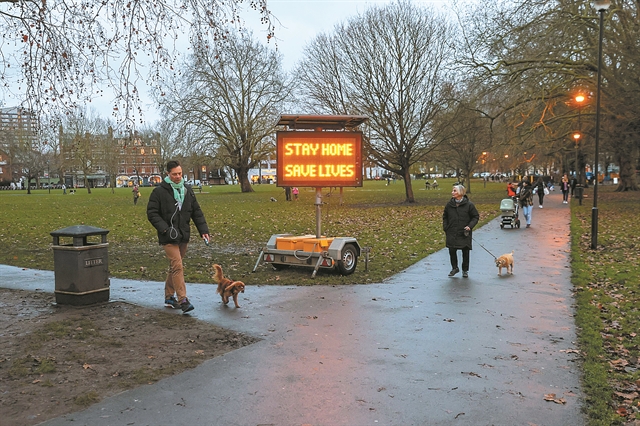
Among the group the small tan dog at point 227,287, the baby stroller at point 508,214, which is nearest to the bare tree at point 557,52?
the baby stroller at point 508,214

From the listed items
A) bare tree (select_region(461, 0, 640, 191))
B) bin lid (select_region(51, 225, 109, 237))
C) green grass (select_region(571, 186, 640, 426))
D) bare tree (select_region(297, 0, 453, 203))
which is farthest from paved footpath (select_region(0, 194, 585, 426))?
bare tree (select_region(297, 0, 453, 203))

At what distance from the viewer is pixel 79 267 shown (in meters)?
7.94

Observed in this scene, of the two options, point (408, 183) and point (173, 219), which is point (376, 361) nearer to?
point (173, 219)

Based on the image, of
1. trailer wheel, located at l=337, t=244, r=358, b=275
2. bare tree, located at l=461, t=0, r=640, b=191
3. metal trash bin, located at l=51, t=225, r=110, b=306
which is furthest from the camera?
bare tree, located at l=461, t=0, r=640, b=191

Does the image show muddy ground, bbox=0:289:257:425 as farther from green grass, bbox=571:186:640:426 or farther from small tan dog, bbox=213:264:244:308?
green grass, bbox=571:186:640:426

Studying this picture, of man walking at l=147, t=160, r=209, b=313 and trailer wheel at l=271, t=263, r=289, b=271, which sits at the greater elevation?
man walking at l=147, t=160, r=209, b=313

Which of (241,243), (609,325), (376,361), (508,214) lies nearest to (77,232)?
(376,361)

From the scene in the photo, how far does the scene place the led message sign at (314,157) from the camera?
10578mm

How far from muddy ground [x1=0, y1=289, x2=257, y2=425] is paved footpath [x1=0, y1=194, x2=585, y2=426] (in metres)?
0.25

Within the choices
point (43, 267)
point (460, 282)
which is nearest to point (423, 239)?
point (460, 282)

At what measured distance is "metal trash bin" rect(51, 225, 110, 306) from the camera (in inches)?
311

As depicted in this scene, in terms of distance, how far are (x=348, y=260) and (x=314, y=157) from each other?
2.07 meters

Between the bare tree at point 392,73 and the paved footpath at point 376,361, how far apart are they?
87.3 ft

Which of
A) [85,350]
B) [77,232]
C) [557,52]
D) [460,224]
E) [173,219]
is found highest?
[557,52]
